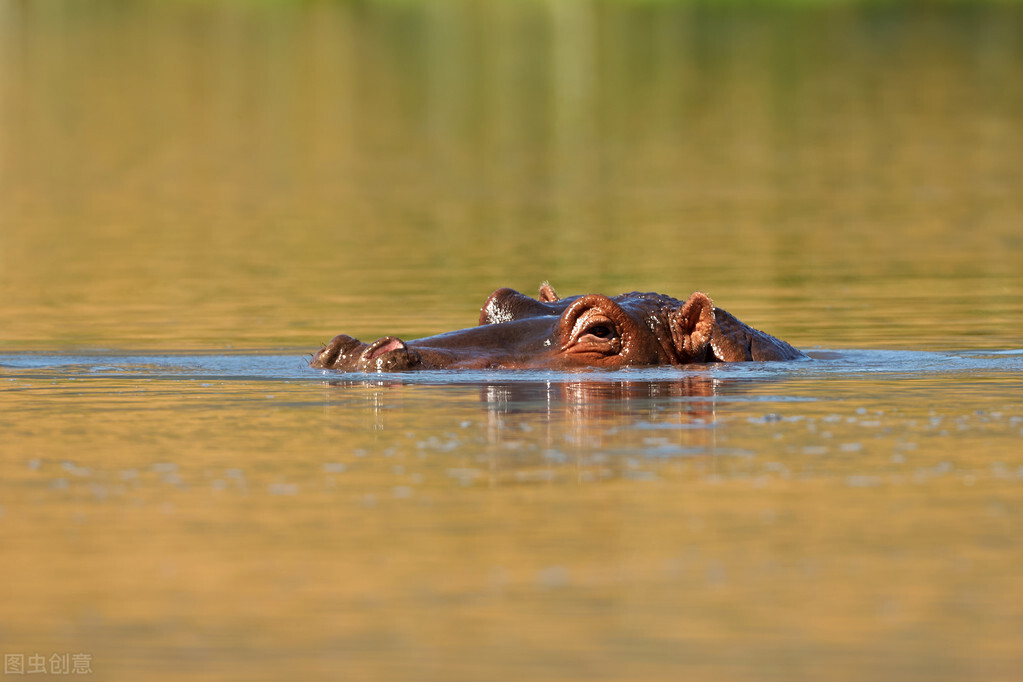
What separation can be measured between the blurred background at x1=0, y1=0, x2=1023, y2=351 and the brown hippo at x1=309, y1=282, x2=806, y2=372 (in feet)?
8.44

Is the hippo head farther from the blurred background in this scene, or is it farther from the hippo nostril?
the blurred background


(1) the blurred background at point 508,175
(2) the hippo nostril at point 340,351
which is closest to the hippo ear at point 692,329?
(2) the hippo nostril at point 340,351

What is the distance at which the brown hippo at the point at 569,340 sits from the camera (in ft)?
40.4

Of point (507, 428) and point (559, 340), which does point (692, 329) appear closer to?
point (559, 340)

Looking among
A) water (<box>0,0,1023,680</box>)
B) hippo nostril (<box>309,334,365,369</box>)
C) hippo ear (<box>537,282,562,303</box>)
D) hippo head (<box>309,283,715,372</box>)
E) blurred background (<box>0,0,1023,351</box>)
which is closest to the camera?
water (<box>0,0,1023,680</box>)

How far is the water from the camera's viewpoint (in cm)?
690

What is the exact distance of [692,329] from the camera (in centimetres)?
1266

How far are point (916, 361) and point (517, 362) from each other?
274 centimetres

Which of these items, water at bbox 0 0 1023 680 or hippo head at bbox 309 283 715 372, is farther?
hippo head at bbox 309 283 715 372

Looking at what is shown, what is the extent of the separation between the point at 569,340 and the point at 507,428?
1.97 metres

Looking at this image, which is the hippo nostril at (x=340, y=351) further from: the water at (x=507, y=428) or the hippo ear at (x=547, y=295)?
the hippo ear at (x=547, y=295)

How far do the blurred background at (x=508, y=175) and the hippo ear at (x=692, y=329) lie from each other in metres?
2.55

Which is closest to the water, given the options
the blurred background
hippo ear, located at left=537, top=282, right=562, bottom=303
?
the blurred background

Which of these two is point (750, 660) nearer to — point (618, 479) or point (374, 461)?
point (618, 479)
